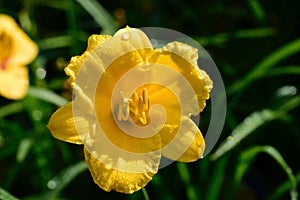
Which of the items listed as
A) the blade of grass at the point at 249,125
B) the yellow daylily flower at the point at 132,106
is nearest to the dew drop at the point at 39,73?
the blade of grass at the point at 249,125

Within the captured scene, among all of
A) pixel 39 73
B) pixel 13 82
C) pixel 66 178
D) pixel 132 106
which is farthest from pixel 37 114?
pixel 132 106

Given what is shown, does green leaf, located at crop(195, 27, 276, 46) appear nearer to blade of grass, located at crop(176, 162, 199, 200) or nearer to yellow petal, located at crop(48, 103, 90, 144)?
blade of grass, located at crop(176, 162, 199, 200)

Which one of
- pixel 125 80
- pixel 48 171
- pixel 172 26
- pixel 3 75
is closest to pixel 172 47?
pixel 125 80

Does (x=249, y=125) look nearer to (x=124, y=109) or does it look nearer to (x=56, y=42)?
(x=124, y=109)

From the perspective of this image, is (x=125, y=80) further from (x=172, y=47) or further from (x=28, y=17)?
(x=28, y=17)

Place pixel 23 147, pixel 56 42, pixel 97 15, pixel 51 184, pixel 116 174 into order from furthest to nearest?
pixel 56 42 < pixel 97 15 < pixel 23 147 < pixel 51 184 < pixel 116 174

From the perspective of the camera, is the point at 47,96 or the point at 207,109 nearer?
the point at 47,96

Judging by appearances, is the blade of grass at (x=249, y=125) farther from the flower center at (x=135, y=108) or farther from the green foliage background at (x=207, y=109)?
the flower center at (x=135, y=108)
